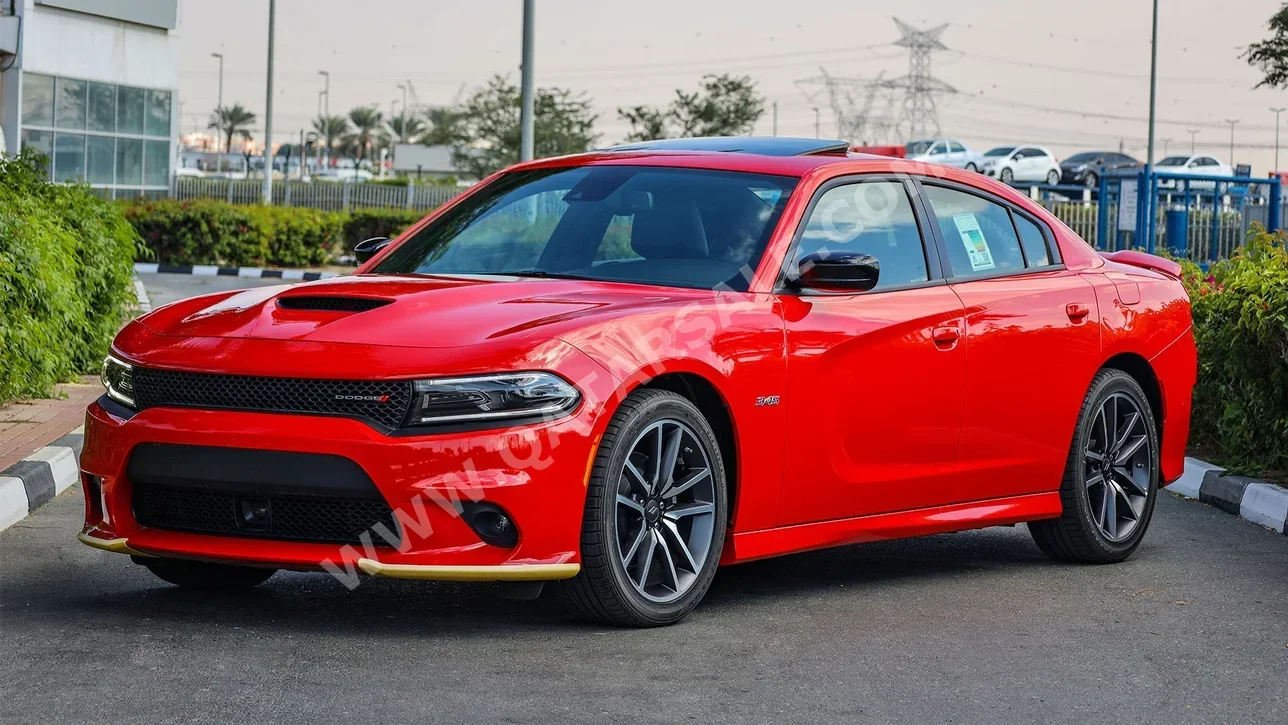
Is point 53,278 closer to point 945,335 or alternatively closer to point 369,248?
point 369,248

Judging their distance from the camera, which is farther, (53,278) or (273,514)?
(53,278)

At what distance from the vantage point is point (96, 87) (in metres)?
43.4

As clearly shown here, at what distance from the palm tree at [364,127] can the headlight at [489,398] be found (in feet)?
493

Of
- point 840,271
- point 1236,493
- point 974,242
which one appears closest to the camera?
point 840,271

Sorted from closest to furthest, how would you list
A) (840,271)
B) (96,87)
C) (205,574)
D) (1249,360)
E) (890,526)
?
(840,271), (205,574), (890,526), (1249,360), (96,87)

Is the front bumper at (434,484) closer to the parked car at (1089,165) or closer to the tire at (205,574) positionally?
the tire at (205,574)

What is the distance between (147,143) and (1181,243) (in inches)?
1089

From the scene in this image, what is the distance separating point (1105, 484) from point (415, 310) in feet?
10.6

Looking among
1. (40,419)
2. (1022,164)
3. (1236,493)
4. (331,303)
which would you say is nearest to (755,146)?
(331,303)

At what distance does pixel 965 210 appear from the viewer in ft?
22.2

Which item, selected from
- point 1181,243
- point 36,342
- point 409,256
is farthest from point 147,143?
point 409,256

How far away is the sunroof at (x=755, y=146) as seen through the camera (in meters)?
6.43

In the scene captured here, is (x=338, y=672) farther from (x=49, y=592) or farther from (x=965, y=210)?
(x=965, y=210)

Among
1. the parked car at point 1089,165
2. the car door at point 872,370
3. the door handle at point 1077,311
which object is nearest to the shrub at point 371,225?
the door handle at point 1077,311
